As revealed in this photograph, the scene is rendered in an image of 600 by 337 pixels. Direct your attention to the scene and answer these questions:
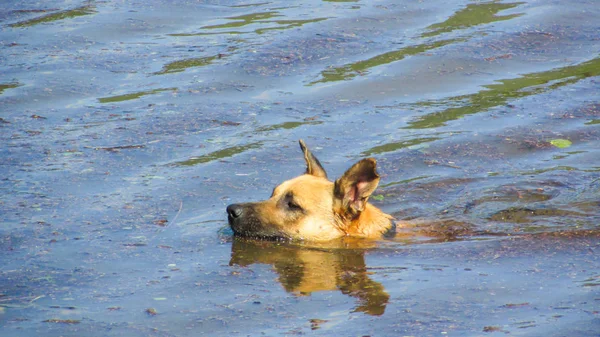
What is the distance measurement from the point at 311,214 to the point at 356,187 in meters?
0.55

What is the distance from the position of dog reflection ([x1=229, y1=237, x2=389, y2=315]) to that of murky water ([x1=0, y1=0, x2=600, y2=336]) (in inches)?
1.3

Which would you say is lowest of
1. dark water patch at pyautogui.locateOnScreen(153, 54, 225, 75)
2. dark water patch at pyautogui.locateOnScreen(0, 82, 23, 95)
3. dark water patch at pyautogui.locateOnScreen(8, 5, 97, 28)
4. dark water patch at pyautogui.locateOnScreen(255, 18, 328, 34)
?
dark water patch at pyautogui.locateOnScreen(153, 54, 225, 75)

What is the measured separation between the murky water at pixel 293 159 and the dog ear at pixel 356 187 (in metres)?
0.38

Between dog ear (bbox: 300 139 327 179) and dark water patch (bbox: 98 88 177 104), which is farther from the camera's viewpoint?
dark water patch (bbox: 98 88 177 104)

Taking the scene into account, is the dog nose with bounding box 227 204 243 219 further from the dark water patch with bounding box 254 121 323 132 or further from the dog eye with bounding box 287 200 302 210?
the dark water patch with bounding box 254 121 323 132

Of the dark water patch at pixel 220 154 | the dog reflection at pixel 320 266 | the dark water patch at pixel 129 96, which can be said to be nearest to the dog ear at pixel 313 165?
the dog reflection at pixel 320 266

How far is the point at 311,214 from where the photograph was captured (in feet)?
32.8

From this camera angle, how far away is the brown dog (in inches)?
387

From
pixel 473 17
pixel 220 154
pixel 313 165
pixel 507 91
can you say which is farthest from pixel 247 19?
pixel 313 165

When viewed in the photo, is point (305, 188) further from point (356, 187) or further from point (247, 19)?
point (247, 19)

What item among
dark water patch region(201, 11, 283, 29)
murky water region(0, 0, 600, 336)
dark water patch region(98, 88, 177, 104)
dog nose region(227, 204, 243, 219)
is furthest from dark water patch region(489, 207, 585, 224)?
dark water patch region(201, 11, 283, 29)

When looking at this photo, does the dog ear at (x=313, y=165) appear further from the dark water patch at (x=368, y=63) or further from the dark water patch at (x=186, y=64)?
the dark water patch at (x=186, y=64)

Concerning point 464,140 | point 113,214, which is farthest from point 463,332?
point 464,140

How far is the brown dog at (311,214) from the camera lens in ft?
32.2
